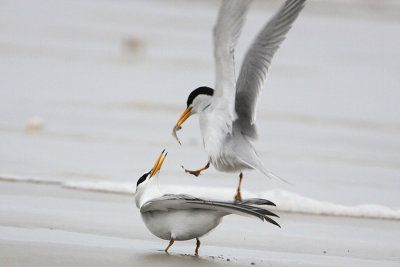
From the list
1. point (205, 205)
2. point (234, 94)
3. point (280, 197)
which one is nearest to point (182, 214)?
point (205, 205)

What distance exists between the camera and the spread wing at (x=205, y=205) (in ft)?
19.3

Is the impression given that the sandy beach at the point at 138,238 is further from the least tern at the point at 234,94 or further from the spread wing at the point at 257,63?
the spread wing at the point at 257,63

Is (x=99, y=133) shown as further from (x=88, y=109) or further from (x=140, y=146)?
(x=88, y=109)

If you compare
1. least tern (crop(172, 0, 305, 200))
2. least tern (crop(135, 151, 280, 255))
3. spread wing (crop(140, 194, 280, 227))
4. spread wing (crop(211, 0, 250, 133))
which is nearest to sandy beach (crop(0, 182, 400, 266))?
least tern (crop(135, 151, 280, 255))

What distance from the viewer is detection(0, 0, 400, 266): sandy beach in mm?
6676

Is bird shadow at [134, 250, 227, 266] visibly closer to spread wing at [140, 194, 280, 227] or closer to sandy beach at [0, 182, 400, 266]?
sandy beach at [0, 182, 400, 266]

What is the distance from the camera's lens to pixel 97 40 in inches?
1019

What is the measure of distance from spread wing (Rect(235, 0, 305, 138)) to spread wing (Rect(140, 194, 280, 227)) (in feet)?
5.18

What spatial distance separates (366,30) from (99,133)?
75.9ft

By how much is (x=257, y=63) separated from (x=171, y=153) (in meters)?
3.21

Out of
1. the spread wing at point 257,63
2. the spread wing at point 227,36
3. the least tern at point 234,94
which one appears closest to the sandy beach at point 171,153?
the least tern at point 234,94

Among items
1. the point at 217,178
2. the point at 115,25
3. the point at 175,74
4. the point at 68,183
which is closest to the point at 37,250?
the point at 68,183

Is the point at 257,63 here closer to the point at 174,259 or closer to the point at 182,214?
the point at 182,214

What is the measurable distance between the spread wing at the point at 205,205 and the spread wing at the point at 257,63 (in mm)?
1580
